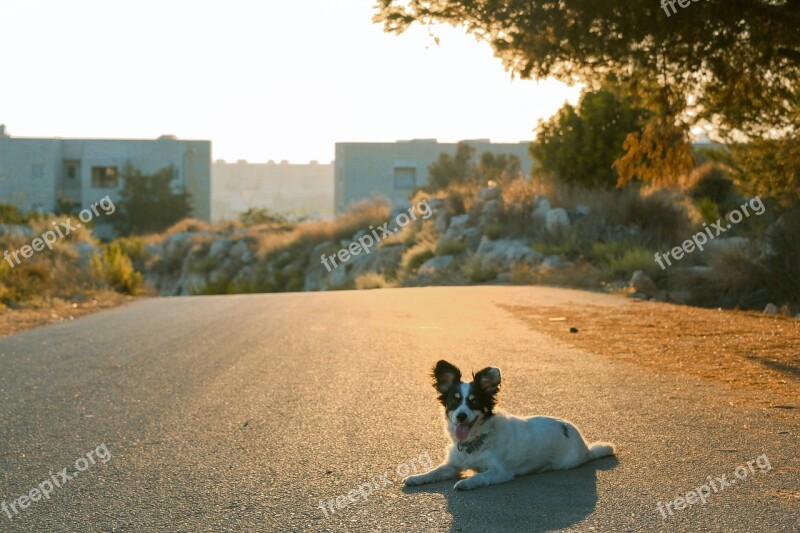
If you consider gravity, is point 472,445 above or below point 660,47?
below

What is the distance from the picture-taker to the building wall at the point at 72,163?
3445 inches

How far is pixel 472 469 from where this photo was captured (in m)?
7.27

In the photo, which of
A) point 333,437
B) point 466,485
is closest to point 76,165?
point 333,437

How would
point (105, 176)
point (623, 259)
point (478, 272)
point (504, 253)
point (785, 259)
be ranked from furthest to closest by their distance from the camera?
point (105, 176), point (504, 253), point (478, 272), point (623, 259), point (785, 259)

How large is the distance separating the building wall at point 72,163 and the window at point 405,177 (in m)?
17.4

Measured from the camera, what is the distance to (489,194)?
41062 mm

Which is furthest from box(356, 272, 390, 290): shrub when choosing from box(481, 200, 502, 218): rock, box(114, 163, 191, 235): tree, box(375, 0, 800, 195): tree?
box(114, 163, 191, 235): tree

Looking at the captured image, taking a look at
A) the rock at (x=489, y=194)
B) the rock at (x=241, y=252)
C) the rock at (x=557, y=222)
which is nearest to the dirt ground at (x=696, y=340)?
the rock at (x=557, y=222)

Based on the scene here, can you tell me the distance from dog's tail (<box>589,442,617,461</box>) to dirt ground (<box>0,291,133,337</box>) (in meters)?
12.3

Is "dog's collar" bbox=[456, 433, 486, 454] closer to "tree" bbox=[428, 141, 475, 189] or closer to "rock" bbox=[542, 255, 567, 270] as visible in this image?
"rock" bbox=[542, 255, 567, 270]

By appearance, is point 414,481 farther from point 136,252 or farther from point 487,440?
point 136,252

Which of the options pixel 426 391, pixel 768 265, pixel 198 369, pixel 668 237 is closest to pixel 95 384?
pixel 198 369

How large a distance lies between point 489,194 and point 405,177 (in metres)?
53.6

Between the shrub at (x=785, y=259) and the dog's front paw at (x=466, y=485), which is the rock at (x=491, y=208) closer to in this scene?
the shrub at (x=785, y=259)
